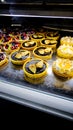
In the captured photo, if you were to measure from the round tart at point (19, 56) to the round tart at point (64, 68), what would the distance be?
388 mm

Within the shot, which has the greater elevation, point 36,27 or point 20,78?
point 36,27

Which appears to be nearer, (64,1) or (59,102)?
(59,102)

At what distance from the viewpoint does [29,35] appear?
2.58 metres

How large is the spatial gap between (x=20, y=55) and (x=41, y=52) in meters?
0.26

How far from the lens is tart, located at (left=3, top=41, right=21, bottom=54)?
94.7 inches

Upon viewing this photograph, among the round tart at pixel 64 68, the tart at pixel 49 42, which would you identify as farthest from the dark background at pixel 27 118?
the tart at pixel 49 42

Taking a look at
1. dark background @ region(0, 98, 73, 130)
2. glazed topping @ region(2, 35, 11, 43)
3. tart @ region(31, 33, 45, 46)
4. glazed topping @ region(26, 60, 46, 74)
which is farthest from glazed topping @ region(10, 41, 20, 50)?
dark background @ region(0, 98, 73, 130)

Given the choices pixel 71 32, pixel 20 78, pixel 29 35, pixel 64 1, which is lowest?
pixel 20 78

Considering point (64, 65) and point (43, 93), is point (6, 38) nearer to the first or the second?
point (64, 65)

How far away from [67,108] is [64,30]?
123cm

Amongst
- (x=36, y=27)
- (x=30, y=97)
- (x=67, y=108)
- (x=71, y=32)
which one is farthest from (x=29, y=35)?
(x=67, y=108)

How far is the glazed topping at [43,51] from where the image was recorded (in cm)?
223

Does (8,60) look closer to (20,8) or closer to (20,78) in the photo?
(20,78)

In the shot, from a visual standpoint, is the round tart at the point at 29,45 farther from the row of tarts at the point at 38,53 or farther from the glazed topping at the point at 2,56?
the glazed topping at the point at 2,56
